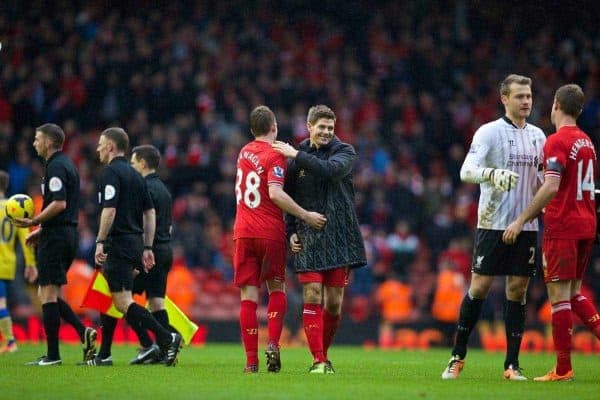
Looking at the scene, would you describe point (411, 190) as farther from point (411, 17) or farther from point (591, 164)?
point (591, 164)

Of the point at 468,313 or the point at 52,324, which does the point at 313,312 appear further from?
the point at 52,324

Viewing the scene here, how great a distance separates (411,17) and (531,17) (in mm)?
2827

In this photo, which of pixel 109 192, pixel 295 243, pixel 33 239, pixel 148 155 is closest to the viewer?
pixel 295 243

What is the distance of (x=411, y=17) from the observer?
26562 millimetres

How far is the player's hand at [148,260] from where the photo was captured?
11.3m

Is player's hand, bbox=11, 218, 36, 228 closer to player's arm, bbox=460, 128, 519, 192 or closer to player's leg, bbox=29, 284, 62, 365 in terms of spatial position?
player's leg, bbox=29, 284, 62, 365

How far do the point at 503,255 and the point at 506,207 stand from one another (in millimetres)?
404

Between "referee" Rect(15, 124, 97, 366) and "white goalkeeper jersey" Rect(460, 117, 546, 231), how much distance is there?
4323 millimetres

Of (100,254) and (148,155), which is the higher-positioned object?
(148,155)

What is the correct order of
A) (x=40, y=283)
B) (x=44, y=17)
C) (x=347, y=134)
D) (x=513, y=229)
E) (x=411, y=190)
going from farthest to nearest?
(x=44, y=17) < (x=347, y=134) < (x=411, y=190) < (x=40, y=283) < (x=513, y=229)

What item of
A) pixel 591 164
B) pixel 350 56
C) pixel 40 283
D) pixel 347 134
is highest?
pixel 350 56

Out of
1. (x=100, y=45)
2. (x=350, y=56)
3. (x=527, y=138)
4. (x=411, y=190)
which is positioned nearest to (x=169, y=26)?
(x=100, y=45)

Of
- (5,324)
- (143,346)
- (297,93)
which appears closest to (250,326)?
(143,346)

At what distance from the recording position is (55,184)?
37.0 feet
